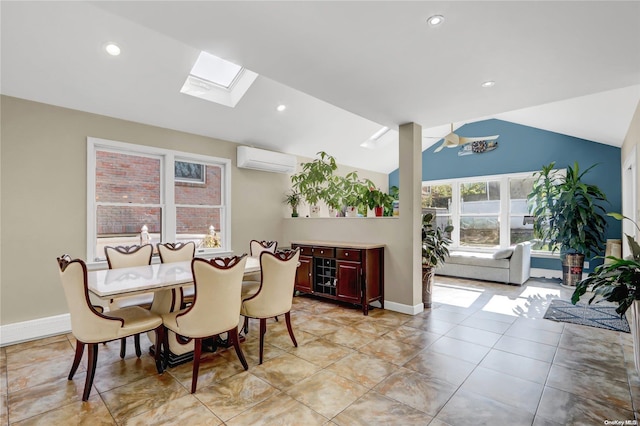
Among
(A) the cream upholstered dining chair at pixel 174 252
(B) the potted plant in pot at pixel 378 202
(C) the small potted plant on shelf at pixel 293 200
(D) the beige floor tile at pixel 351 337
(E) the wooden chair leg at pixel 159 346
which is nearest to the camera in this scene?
(E) the wooden chair leg at pixel 159 346

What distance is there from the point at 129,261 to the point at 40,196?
4.04 feet

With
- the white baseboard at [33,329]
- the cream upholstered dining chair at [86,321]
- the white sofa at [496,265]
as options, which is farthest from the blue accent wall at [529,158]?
the white baseboard at [33,329]

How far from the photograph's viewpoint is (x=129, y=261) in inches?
138

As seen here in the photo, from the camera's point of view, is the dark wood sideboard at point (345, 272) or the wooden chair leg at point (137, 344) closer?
the wooden chair leg at point (137, 344)

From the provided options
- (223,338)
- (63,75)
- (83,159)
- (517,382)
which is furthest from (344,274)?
(63,75)

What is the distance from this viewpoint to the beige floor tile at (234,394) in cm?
209

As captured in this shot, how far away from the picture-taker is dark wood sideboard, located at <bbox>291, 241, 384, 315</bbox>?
4168 mm

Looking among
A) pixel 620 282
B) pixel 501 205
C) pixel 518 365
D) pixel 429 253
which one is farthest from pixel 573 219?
pixel 518 365

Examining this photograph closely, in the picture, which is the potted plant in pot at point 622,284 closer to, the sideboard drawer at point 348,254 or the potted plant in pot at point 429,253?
the potted plant in pot at point 429,253

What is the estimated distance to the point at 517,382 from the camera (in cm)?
240

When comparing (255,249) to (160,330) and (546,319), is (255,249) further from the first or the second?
(546,319)

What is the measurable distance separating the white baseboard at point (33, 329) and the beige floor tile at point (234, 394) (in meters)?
2.47

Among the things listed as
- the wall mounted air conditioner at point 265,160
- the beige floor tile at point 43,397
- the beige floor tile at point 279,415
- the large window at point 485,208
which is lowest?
the beige floor tile at point 43,397

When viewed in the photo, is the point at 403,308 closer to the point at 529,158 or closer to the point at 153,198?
the point at 153,198
